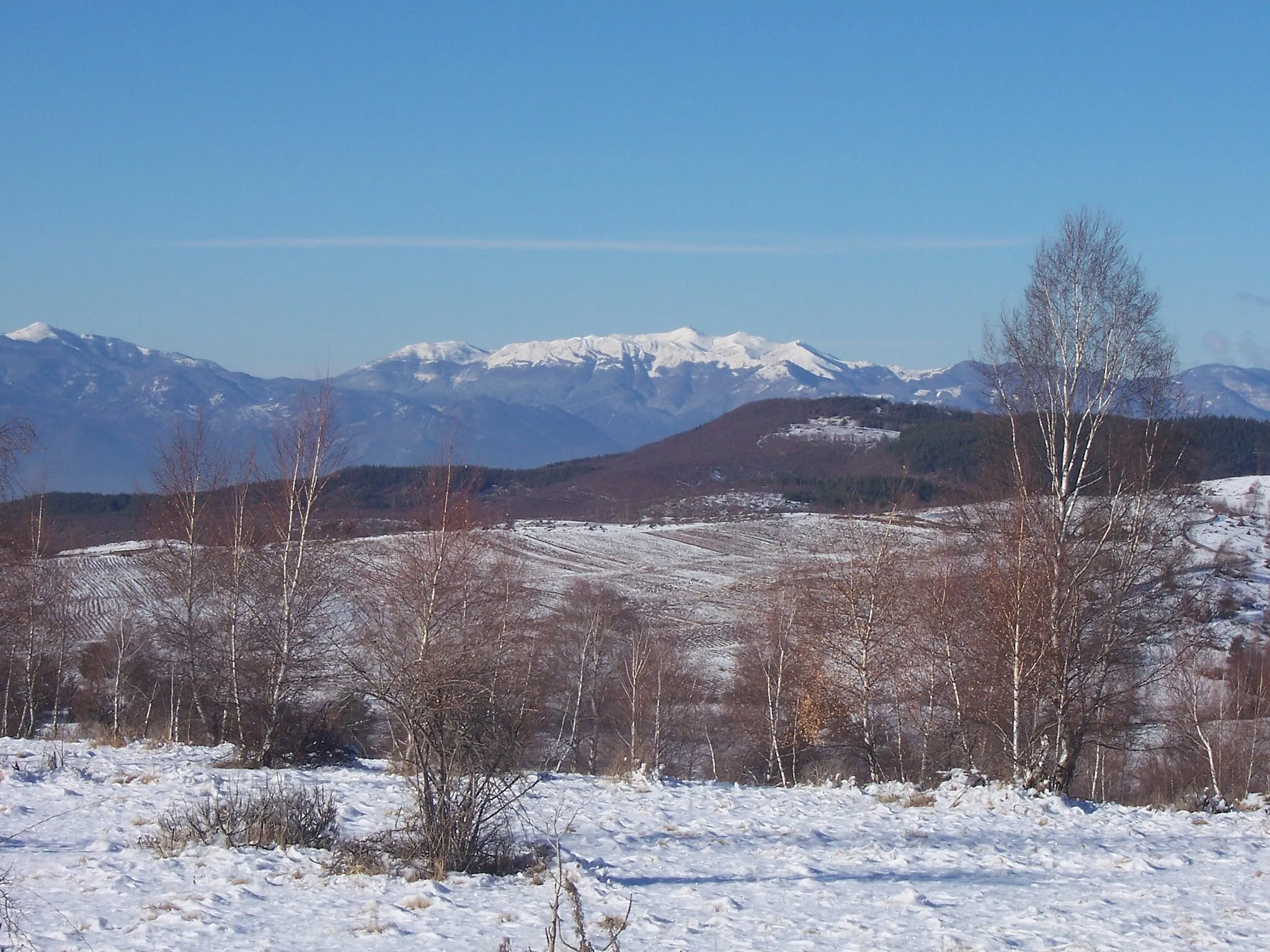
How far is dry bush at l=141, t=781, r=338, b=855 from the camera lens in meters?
9.59

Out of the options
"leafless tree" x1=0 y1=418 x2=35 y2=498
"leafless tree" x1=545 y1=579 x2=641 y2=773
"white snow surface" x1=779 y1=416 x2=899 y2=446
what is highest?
"white snow surface" x1=779 y1=416 x2=899 y2=446

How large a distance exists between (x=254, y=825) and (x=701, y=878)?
4292 millimetres

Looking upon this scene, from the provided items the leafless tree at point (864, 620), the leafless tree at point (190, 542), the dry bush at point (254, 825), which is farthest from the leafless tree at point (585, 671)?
the dry bush at point (254, 825)

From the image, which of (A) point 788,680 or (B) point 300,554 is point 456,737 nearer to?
Answer: (B) point 300,554

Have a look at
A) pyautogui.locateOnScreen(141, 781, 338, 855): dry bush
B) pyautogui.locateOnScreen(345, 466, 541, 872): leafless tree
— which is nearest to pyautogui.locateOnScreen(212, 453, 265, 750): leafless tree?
pyautogui.locateOnScreen(141, 781, 338, 855): dry bush

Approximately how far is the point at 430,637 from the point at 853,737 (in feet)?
35.3

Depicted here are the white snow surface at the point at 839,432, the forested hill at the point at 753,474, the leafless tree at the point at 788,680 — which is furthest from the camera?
the white snow surface at the point at 839,432

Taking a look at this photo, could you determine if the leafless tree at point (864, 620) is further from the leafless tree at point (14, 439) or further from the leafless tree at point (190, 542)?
the leafless tree at point (14, 439)

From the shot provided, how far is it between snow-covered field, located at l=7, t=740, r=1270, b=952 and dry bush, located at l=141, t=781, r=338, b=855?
0.88 feet

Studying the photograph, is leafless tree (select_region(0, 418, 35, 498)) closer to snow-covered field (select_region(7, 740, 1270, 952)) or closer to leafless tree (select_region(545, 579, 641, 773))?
snow-covered field (select_region(7, 740, 1270, 952))

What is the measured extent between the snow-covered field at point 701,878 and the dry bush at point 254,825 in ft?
0.88

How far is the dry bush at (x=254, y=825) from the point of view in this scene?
959cm

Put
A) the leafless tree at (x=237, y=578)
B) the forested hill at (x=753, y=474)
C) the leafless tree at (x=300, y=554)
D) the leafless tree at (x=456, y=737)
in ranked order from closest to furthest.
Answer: the leafless tree at (x=456, y=737) → the leafless tree at (x=300, y=554) → the leafless tree at (x=237, y=578) → the forested hill at (x=753, y=474)

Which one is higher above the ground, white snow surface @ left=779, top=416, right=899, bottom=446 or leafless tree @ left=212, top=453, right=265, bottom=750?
white snow surface @ left=779, top=416, right=899, bottom=446
